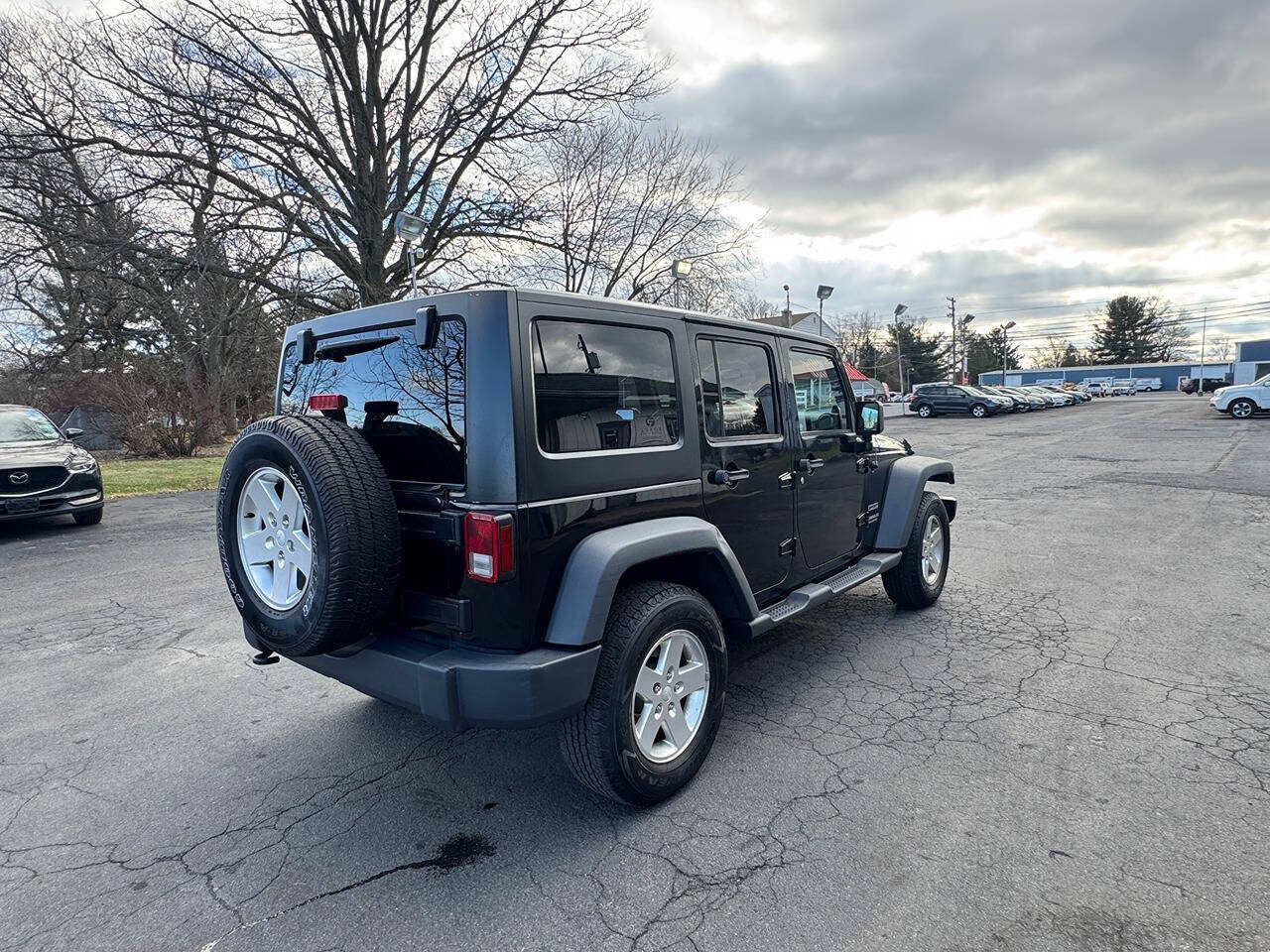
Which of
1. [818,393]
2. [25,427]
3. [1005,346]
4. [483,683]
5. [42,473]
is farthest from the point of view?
[1005,346]

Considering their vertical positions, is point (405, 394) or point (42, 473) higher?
point (405, 394)

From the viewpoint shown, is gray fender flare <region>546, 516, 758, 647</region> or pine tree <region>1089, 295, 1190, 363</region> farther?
pine tree <region>1089, 295, 1190, 363</region>

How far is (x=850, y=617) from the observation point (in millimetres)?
4977

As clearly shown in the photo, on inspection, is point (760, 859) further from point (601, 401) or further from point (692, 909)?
point (601, 401)

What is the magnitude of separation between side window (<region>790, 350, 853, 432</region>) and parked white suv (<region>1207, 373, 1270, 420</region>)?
94.6 ft

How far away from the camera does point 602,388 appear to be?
2826 mm

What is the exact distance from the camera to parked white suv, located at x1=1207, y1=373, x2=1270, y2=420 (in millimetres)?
25375

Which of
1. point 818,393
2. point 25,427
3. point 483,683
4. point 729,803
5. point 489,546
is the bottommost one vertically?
point 729,803

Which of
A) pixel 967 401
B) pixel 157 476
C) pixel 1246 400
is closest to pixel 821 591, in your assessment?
pixel 157 476

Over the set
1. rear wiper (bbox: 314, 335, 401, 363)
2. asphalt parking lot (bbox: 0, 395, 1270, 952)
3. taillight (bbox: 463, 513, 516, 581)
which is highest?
rear wiper (bbox: 314, 335, 401, 363)

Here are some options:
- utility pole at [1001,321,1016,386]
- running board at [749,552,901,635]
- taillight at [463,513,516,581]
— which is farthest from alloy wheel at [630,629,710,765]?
utility pole at [1001,321,1016,386]

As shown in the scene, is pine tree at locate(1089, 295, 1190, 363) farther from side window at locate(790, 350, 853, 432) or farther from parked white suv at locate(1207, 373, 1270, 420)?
side window at locate(790, 350, 853, 432)

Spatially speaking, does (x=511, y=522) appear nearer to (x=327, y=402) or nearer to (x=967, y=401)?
(x=327, y=402)

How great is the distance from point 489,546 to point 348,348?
1283 millimetres
